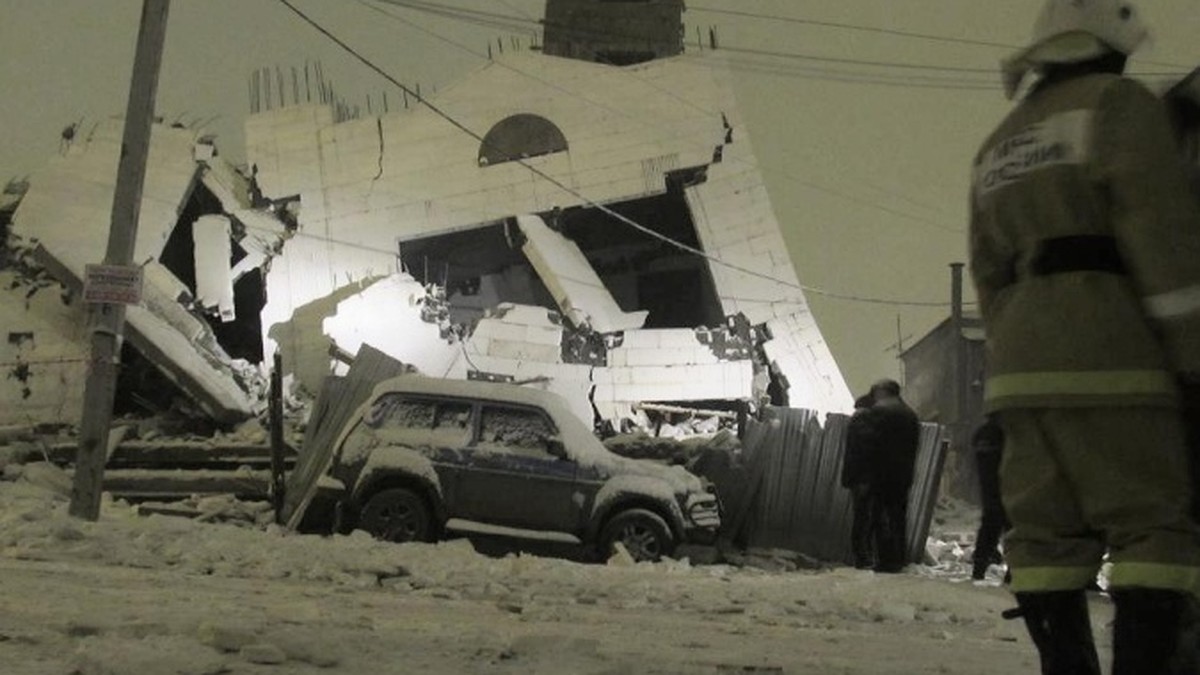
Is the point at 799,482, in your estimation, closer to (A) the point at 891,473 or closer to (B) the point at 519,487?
(A) the point at 891,473

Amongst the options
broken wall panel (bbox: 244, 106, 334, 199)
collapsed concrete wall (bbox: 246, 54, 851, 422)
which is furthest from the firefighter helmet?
broken wall panel (bbox: 244, 106, 334, 199)

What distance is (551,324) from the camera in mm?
20094

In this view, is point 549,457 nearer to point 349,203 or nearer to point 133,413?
point 133,413

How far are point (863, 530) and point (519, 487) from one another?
10.8 feet

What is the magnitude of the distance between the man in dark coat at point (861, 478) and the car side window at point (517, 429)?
9.55 ft

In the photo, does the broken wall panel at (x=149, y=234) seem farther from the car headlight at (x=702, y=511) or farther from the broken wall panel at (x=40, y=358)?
the car headlight at (x=702, y=511)

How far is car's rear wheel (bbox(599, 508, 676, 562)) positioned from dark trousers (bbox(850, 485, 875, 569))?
1.78 metres

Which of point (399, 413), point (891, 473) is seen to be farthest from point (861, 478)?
point (399, 413)

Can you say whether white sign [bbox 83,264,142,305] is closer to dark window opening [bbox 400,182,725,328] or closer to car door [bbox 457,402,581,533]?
car door [bbox 457,402,581,533]

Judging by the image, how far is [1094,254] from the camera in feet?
7.82

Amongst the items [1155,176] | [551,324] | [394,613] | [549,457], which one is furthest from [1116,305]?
[551,324]

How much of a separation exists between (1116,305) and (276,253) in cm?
2029

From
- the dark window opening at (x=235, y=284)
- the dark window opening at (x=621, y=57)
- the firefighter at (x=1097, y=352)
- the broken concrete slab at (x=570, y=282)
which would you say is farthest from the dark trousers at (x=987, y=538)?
the dark window opening at (x=621, y=57)

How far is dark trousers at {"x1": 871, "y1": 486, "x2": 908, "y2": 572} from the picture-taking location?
9500 millimetres
